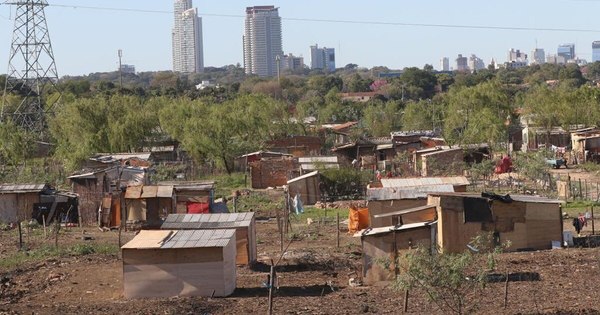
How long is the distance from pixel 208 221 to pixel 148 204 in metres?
7.24

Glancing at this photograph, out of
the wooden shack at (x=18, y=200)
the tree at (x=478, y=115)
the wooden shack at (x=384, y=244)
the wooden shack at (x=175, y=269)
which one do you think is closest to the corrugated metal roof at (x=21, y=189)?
the wooden shack at (x=18, y=200)

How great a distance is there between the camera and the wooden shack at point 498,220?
20.3 m

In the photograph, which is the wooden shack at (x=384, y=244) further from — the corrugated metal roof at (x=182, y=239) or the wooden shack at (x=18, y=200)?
the wooden shack at (x=18, y=200)

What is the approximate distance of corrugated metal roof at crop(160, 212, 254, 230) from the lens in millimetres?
20094

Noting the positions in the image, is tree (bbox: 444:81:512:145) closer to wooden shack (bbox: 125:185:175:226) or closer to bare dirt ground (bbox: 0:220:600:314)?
wooden shack (bbox: 125:185:175:226)

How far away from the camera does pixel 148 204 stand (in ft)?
89.6

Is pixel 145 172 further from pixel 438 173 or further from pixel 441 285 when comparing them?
pixel 441 285

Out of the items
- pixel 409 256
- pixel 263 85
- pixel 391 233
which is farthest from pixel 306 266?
pixel 263 85

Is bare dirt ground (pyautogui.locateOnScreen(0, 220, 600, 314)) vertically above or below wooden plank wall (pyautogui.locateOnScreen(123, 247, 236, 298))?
below

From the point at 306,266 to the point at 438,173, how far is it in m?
19.0

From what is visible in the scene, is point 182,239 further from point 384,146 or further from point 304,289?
point 384,146

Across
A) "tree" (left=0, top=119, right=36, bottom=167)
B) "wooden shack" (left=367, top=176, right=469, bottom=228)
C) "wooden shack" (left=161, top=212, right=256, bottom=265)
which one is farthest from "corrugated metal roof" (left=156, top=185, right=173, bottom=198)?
"tree" (left=0, top=119, right=36, bottom=167)

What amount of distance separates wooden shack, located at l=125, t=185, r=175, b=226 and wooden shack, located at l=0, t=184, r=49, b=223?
2.85m

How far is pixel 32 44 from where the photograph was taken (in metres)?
53.0
